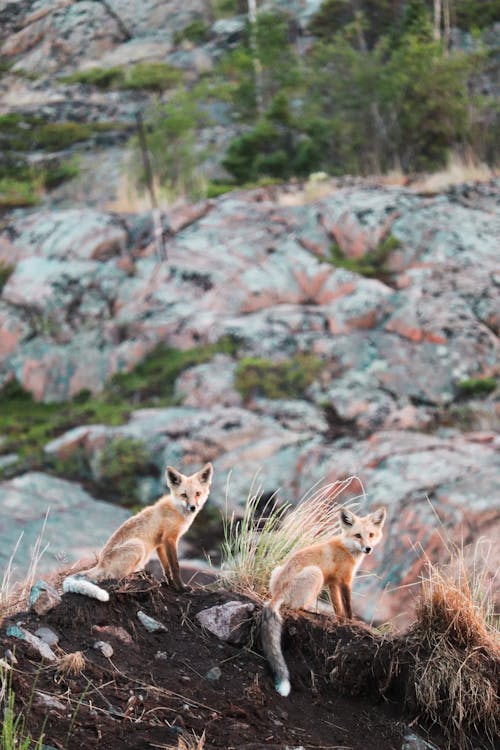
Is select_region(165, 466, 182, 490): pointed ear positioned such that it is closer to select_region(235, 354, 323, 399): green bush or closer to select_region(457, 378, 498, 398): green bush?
select_region(235, 354, 323, 399): green bush

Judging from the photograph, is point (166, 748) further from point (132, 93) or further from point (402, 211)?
point (132, 93)

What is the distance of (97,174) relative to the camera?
2328cm

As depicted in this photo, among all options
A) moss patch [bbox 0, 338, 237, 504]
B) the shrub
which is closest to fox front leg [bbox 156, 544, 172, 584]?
moss patch [bbox 0, 338, 237, 504]

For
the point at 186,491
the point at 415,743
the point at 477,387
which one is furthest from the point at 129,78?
the point at 415,743

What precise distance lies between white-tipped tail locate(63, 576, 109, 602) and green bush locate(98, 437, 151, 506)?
8.37 metres

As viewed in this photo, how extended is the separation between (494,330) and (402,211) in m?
3.37

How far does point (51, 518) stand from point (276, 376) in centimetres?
423

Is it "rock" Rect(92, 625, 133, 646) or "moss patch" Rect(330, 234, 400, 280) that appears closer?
"rock" Rect(92, 625, 133, 646)

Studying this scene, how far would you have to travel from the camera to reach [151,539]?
5379 millimetres

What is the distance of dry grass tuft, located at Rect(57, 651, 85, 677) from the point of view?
4.46 meters

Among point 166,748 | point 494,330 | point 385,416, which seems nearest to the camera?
point 166,748

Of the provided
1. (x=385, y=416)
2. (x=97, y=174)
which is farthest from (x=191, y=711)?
(x=97, y=174)

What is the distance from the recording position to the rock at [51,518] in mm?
11398

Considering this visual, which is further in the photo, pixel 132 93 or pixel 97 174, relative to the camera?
pixel 132 93
